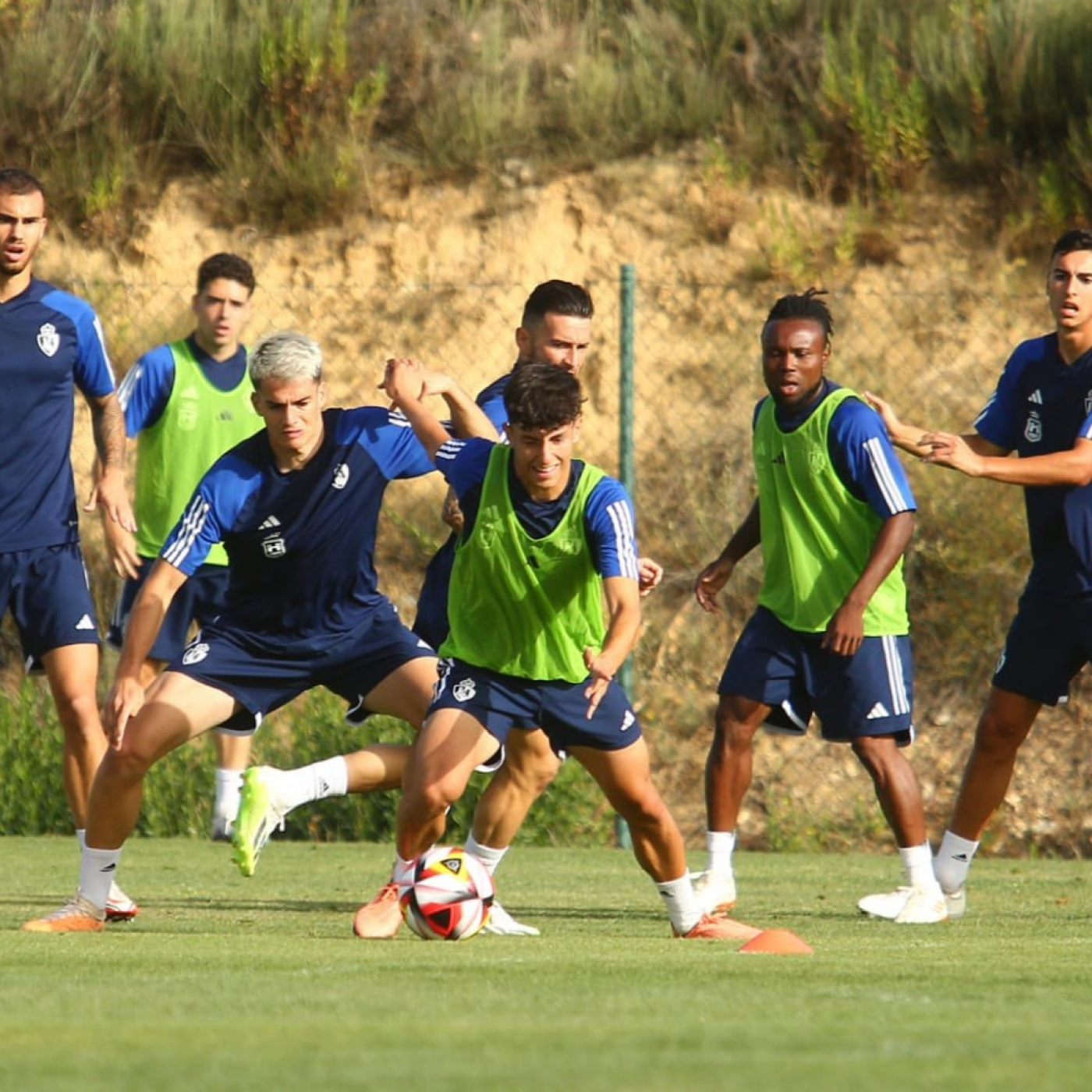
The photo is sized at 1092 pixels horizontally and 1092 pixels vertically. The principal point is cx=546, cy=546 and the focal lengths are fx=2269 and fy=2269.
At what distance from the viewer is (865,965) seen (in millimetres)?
6406

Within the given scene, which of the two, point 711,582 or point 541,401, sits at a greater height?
point 541,401

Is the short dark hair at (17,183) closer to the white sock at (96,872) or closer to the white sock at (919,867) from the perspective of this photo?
the white sock at (96,872)

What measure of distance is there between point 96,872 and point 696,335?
31.4ft

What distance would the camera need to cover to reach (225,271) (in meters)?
11.1

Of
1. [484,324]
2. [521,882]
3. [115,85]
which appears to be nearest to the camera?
[521,882]

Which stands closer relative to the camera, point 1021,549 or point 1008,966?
point 1008,966

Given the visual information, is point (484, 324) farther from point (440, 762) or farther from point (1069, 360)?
point (440, 762)

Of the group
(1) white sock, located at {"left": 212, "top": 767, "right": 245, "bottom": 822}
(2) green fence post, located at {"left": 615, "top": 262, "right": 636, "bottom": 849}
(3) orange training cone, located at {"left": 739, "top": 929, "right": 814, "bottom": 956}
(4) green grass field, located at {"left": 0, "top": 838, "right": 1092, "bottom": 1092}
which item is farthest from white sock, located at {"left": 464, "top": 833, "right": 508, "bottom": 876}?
(2) green fence post, located at {"left": 615, "top": 262, "right": 636, "bottom": 849}

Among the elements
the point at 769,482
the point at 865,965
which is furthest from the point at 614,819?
the point at 865,965

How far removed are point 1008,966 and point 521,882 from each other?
4.14 m

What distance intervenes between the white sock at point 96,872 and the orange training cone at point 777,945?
2251mm

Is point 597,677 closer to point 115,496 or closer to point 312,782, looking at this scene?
point 312,782

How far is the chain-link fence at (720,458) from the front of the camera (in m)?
13.7

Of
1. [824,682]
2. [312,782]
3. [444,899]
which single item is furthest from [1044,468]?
[312,782]
